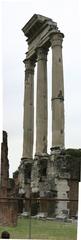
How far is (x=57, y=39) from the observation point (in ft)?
88.7

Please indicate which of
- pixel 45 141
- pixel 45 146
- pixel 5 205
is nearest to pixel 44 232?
pixel 5 205

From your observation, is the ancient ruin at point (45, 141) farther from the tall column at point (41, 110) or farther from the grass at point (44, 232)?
the grass at point (44, 232)

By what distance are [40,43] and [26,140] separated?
5.41m

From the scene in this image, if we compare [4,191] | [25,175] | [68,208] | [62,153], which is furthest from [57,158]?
[4,191]

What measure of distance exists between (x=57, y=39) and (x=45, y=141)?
5.16 metres

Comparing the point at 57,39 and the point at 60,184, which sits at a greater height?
the point at 57,39

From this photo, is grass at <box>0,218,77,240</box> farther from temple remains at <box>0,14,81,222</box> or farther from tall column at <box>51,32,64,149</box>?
tall column at <box>51,32,64,149</box>

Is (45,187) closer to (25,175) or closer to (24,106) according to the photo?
(25,175)

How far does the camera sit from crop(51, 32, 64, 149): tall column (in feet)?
84.2

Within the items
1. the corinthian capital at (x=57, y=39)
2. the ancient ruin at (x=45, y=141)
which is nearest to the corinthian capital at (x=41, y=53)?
the ancient ruin at (x=45, y=141)

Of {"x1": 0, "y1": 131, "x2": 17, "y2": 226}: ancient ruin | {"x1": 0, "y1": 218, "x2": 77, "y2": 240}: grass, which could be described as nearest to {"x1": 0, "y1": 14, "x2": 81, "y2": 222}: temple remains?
{"x1": 0, "y1": 131, "x2": 17, "y2": 226}: ancient ruin

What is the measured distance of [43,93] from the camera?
2839 cm

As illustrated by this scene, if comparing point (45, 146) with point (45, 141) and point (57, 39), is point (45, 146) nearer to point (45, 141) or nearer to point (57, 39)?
point (45, 141)

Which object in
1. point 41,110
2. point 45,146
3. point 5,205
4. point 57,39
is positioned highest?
point 57,39
